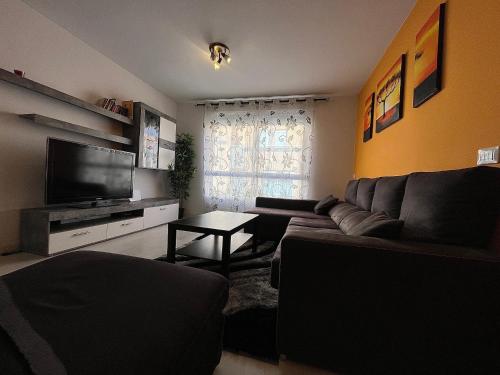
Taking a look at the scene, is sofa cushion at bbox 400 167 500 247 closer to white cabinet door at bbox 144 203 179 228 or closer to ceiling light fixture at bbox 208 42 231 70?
ceiling light fixture at bbox 208 42 231 70

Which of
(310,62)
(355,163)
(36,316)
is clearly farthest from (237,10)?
(355,163)

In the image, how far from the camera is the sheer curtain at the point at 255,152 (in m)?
4.12

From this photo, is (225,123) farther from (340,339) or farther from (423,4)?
(340,339)

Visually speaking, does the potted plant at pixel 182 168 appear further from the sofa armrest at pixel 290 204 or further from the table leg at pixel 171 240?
the table leg at pixel 171 240

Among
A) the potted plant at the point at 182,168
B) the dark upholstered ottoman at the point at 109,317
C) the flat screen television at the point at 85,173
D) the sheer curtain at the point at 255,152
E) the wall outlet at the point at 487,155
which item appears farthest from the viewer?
the potted plant at the point at 182,168

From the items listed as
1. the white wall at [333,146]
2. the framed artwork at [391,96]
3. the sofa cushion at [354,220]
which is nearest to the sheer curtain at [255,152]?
the white wall at [333,146]

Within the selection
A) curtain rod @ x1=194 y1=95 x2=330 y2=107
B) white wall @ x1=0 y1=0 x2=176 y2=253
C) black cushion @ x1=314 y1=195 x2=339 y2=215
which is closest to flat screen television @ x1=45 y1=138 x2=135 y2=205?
white wall @ x1=0 y1=0 x2=176 y2=253

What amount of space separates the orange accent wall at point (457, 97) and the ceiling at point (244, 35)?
50 cm

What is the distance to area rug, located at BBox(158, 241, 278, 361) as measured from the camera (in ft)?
3.86

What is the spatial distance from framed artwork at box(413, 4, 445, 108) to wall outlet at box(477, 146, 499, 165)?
24.9 inches

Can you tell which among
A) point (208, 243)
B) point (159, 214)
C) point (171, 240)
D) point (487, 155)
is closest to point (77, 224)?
point (159, 214)

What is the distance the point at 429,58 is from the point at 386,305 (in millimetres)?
1828

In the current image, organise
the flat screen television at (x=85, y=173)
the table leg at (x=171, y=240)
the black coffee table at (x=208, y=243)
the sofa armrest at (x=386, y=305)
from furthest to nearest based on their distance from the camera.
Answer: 1. the flat screen television at (x=85, y=173)
2. the table leg at (x=171, y=240)
3. the black coffee table at (x=208, y=243)
4. the sofa armrest at (x=386, y=305)

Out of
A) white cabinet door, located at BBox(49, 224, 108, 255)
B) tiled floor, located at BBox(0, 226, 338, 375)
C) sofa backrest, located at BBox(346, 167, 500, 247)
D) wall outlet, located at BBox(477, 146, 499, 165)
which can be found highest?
wall outlet, located at BBox(477, 146, 499, 165)
